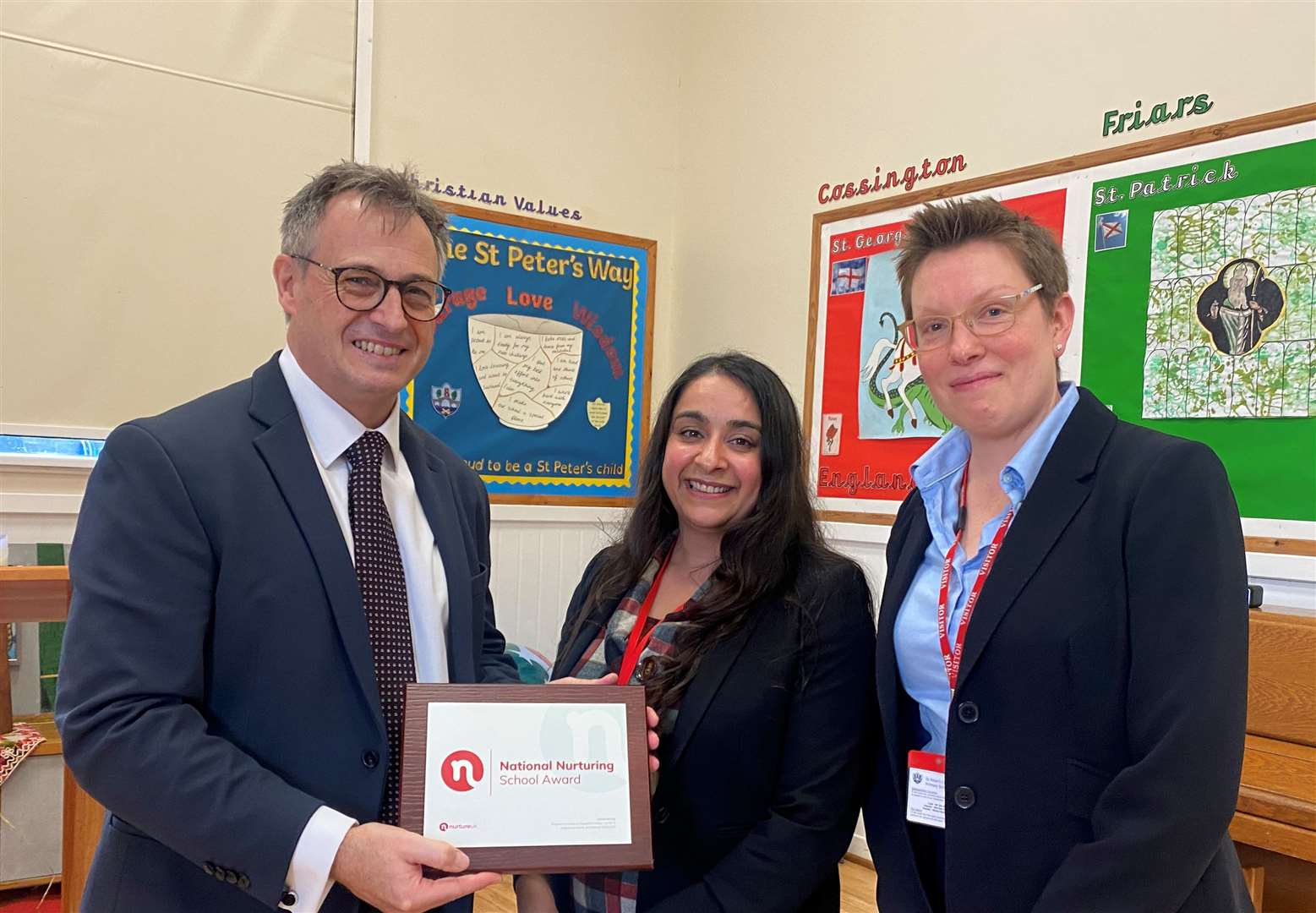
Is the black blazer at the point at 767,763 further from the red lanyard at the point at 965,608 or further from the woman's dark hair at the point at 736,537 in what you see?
the red lanyard at the point at 965,608

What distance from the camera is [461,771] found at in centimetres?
145

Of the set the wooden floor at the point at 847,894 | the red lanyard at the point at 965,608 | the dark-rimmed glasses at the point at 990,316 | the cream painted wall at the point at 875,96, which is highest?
the cream painted wall at the point at 875,96

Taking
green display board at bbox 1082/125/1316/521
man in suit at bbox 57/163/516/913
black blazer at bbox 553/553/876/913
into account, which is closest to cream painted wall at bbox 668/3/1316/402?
green display board at bbox 1082/125/1316/521

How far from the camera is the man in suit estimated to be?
131 cm

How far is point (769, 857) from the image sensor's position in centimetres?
169

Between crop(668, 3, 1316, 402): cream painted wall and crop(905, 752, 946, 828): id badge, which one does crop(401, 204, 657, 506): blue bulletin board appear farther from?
crop(905, 752, 946, 828): id badge

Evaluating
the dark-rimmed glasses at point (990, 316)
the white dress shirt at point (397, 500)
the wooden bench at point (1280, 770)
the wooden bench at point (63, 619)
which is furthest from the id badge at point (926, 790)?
the wooden bench at point (63, 619)

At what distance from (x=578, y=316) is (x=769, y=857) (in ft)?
10.9

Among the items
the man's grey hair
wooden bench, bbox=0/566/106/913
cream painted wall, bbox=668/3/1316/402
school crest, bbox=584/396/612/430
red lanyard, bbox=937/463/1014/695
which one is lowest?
wooden bench, bbox=0/566/106/913

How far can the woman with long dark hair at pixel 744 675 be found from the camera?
5.68ft

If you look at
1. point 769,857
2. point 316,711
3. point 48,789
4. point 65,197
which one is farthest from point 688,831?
point 65,197

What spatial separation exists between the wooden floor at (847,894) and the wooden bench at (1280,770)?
1.36 metres

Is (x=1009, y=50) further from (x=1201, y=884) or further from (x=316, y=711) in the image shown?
(x=316, y=711)

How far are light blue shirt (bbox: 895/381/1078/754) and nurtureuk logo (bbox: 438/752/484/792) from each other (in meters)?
0.69
